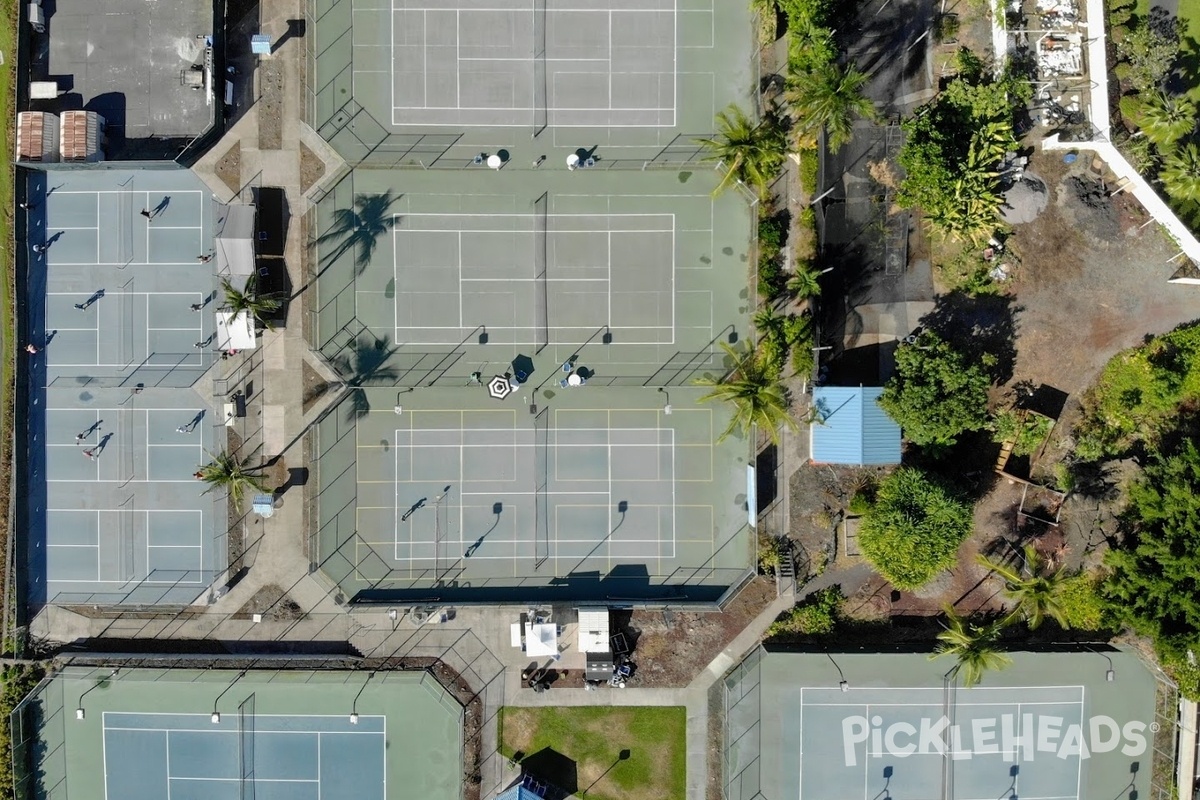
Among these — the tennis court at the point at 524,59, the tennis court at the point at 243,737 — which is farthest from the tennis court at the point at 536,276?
the tennis court at the point at 243,737

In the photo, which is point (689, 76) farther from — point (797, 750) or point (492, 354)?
point (797, 750)

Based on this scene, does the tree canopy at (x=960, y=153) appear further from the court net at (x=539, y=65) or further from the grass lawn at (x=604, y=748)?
the grass lawn at (x=604, y=748)

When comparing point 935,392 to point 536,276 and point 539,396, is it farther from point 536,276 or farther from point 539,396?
point 536,276

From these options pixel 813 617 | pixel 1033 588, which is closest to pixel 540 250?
pixel 813 617

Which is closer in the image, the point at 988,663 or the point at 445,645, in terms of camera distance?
the point at 988,663

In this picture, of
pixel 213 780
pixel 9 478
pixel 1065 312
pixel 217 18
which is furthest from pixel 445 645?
pixel 1065 312

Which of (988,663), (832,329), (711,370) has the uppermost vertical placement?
(832,329)

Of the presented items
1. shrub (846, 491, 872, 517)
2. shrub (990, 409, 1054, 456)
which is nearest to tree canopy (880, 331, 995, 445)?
shrub (990, 409, 1054, 456)
